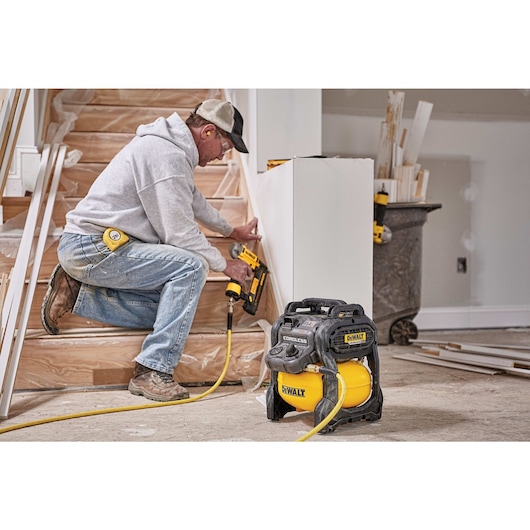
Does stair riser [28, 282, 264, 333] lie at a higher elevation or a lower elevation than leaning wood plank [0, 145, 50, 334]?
lower

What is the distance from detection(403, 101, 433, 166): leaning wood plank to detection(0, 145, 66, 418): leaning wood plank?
2101mm

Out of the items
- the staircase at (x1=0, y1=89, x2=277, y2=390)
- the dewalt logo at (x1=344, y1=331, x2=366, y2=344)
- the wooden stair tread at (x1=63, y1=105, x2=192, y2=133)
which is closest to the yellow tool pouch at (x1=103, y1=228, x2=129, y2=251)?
the staircase at (x1=0, y1=89, x2=277, y2=390)

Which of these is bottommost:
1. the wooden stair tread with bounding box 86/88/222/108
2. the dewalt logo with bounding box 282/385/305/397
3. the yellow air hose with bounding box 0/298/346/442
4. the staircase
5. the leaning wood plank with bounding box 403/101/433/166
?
the yellow air hose with bounding box 0/298/346/442

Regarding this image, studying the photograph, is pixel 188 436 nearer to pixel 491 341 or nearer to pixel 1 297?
pixel 1 297

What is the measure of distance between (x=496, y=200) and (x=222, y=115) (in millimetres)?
2732

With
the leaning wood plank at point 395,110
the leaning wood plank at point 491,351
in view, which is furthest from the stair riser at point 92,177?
the leaning wood plank at point 491,351

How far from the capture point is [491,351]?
3.29 metres

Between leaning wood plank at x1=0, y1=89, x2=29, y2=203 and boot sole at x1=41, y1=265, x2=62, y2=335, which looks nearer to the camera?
leaning wood plank at x1=0, y1=89, x2=29, y2=203

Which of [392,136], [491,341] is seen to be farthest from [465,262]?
[392,136]

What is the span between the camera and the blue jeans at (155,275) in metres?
2.52

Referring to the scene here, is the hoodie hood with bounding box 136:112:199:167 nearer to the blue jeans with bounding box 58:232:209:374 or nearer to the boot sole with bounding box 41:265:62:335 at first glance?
the blue jeans with bounding box 58:232:209:374

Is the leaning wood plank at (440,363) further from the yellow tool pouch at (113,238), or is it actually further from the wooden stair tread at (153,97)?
the wooden stair tread at (153,97)

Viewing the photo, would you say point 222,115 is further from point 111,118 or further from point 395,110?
point 395,110

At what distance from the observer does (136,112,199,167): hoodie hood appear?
258cm
